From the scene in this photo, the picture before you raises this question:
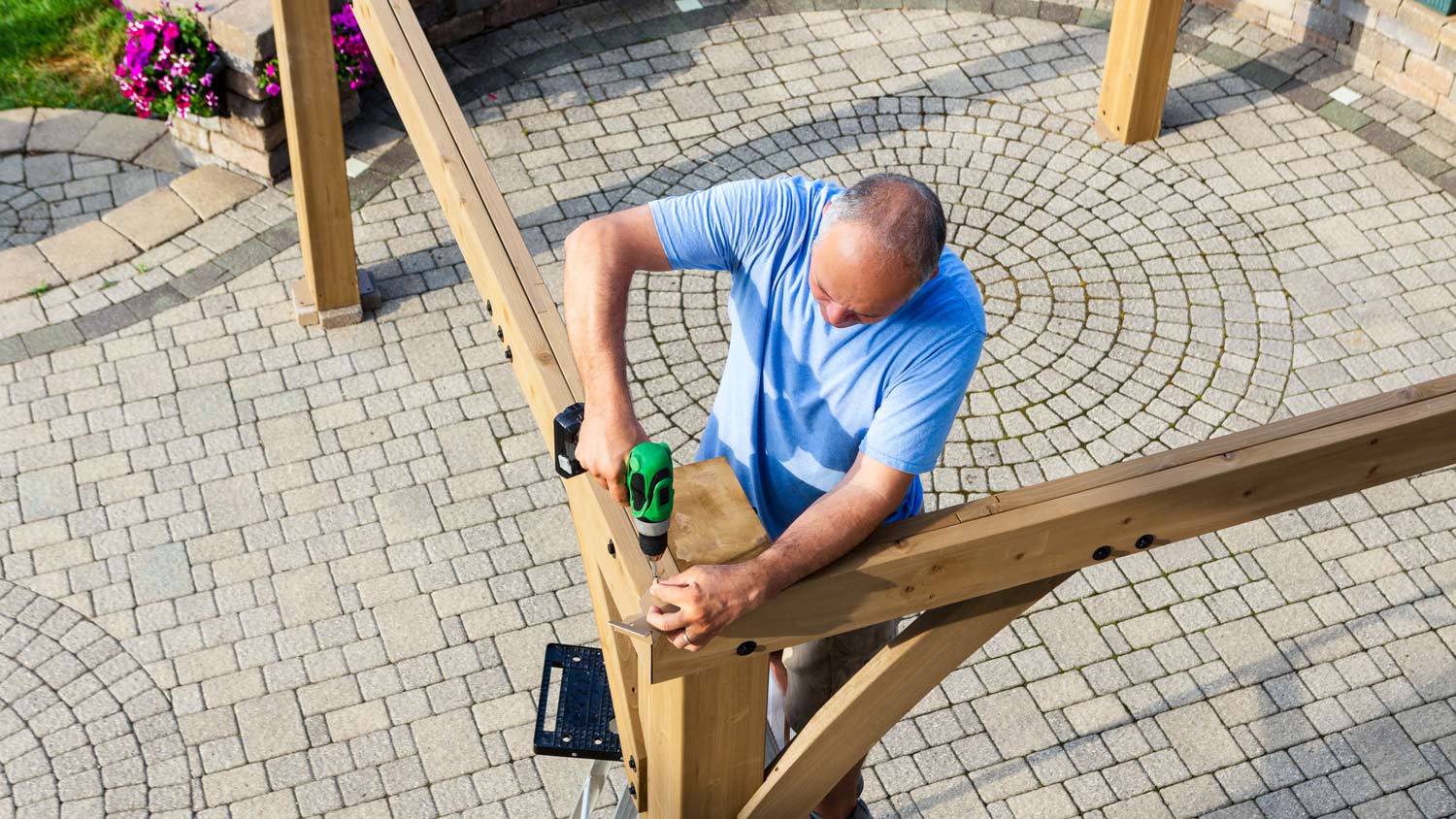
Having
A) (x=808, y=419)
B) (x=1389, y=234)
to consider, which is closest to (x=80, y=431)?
(x=808, y=419)

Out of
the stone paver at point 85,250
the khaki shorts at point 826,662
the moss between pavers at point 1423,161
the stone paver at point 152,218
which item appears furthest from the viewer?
the moss between pavers at point 1423,161

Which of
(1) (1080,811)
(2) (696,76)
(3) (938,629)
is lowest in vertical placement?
(1) (1080,811)

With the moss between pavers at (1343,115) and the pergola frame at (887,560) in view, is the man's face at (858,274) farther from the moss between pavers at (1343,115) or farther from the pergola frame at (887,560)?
the moss between pavers at (1343,115)

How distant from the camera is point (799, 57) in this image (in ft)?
29.8

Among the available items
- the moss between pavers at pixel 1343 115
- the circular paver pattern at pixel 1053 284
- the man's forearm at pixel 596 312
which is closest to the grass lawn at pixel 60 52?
the circular paver pattern at pixel 1053 284

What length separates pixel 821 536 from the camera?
9.02ft

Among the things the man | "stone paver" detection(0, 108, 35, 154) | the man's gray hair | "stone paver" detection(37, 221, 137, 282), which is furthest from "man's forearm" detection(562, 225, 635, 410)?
"stone paver" detection(0, 108, 35, 154)

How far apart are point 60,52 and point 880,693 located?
7746 mm

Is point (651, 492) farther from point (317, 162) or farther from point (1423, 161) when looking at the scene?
point (1423, 161)

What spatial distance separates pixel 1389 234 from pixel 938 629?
19.0ft

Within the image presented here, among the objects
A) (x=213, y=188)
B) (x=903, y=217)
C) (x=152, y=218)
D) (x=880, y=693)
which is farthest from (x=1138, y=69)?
(x=880, y=693)

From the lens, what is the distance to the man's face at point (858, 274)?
9.66 ft

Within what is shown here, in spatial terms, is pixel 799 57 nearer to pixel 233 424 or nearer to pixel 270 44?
pixel 270 44

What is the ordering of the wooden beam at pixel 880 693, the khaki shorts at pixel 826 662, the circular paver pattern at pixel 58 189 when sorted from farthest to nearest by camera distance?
the circular paver pattern at pixel 58 189 → the khaki shorts at pixel 826 662 → the wooden beam at pixel 880 693
